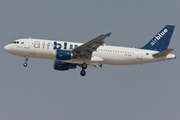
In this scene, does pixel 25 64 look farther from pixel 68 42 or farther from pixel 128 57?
pixel 128 57

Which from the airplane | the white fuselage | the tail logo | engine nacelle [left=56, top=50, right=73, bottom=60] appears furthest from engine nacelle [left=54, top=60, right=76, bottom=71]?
the tail logo

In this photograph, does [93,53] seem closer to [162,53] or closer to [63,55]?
[63,55]

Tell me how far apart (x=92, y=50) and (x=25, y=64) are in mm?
10274

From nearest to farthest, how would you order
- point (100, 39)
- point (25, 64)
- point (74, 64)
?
point (100, 39) < point (25, 64) < point (74, 64)

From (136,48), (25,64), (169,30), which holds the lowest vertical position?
(25,64)

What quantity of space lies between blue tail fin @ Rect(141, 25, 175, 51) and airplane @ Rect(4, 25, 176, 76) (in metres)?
0.83

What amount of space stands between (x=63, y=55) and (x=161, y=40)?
55.4 feet

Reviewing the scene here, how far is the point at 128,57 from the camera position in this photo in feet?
161

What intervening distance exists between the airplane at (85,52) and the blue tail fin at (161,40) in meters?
0.83

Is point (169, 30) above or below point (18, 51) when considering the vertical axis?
above

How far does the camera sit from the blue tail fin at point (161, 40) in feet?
170

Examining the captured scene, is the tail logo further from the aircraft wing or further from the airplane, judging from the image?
the aircraft wing

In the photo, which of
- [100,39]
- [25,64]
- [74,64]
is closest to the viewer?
[100,39]

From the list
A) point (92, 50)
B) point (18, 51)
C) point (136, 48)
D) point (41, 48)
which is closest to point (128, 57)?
point (136, 48)
